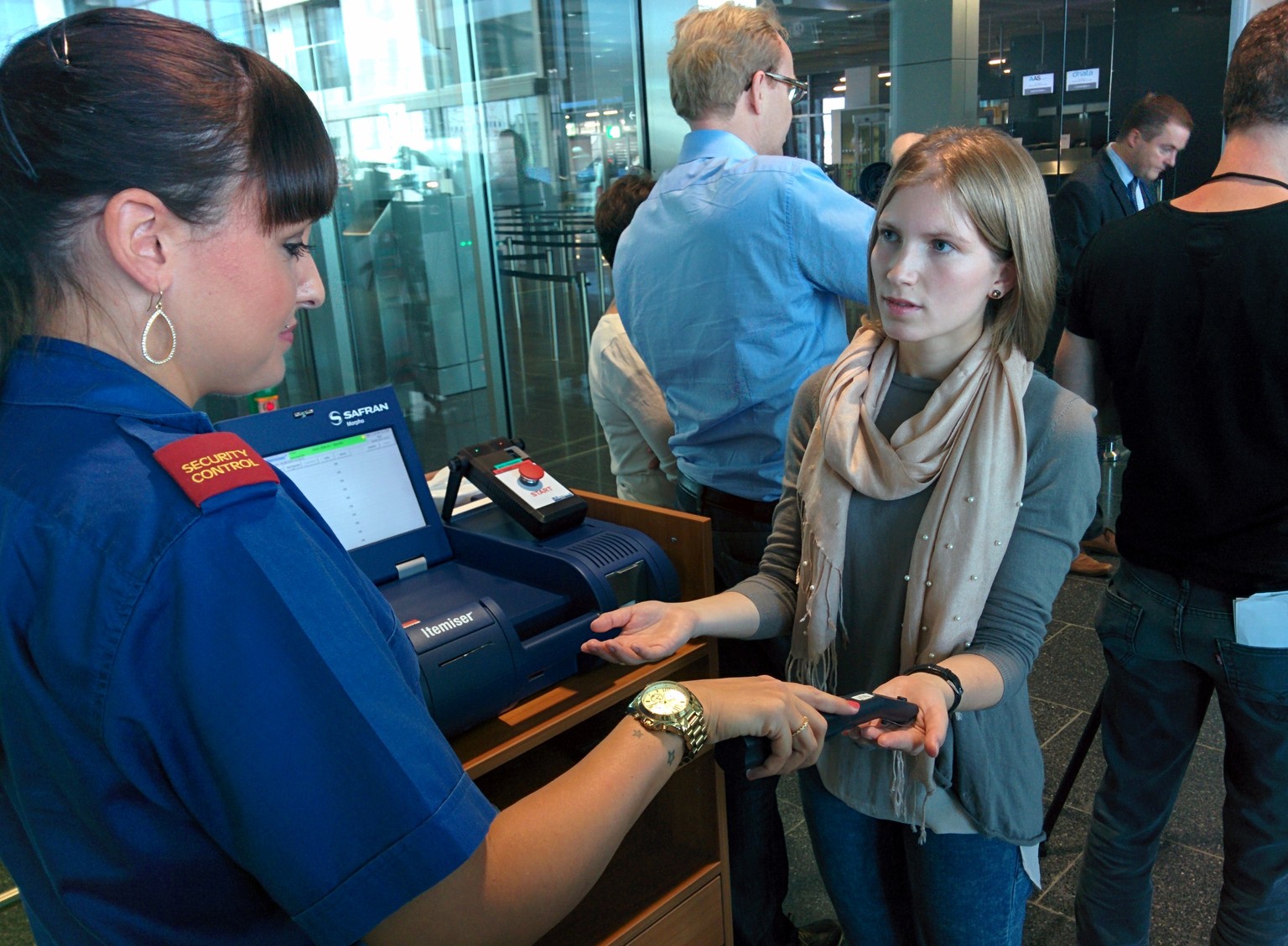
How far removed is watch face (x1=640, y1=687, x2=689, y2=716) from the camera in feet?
3.27

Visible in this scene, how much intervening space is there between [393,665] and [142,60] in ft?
1.52

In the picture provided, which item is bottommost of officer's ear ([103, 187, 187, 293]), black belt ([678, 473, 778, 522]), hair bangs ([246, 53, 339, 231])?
black belt ([678, 473, 778, 522])

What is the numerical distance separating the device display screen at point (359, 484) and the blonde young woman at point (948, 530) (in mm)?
426

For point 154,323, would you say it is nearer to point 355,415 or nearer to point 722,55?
point 355,415

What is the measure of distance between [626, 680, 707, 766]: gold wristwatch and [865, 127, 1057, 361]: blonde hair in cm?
67

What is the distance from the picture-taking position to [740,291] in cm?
188

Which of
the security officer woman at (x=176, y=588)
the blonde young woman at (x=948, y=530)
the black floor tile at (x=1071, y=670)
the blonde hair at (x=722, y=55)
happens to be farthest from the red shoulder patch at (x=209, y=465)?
the black floor tile at (x=1071, y=670)

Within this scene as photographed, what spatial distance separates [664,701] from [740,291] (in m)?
1.06

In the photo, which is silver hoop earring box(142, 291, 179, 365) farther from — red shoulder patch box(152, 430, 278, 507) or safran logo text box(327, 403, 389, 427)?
safran logo text box(327, 403, 389, 427)

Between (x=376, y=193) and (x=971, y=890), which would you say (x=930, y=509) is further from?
(x=376, y=193)

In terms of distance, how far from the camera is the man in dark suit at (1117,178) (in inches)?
158

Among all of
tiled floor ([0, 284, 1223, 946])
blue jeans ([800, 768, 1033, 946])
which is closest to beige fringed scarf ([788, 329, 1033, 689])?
blue jeans ([800, 768, 1033, 946])

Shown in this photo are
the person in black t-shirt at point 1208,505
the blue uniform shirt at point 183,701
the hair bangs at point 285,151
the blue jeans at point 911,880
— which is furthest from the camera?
the person in black t-shirt at point 1208,505

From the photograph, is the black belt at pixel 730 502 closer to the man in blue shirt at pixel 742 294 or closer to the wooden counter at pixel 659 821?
the man in blue shirt at pixel 742 294
